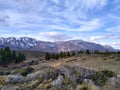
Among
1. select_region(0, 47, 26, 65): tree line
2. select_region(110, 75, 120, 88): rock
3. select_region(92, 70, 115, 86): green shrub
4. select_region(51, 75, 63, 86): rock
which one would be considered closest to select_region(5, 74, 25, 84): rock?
select_region(51, 75, 63, 86): rock

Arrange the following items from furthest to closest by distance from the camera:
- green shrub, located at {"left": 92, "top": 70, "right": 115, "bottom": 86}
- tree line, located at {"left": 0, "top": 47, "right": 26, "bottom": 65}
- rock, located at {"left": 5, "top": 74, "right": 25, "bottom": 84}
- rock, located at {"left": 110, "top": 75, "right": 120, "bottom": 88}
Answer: tree line, located at {"left": 0, "top": 47, "right": 26, "bottom": 65}
rock, located at {"left": 5, "top": 74, "right": 25, "bottom": 84}
green shrub, located at {"left": 92, "top": 70, "right": 115, "bottom": 86}
rock, located at {"left": 110, "top": 75, "right": 120, "bottom": 88}

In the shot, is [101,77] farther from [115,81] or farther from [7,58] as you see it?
[7,58]

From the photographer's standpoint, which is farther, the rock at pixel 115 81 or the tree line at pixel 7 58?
the tree line at pixel 7 58

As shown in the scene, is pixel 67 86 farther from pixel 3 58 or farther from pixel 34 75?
pixel 3 58

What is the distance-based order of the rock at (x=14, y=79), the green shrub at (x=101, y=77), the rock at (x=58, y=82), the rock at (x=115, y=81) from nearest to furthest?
the rock at (x=115, y=81), the green shrub at (x=101, y=77), the rock at (x=58, y=82), the rock at (x=14, y=79)

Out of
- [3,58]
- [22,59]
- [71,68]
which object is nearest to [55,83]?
[71,68]

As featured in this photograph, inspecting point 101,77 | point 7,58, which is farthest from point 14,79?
point 7,58

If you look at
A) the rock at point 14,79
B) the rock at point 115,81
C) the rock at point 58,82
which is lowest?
the rock at point 14,79

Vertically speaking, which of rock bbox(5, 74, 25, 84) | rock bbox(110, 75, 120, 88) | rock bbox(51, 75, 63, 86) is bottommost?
rock bbox(5, 74, 25, 84)

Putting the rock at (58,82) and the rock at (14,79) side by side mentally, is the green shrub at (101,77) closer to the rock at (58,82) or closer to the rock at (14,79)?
the rock at (58,82)

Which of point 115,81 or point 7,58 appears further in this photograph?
point 7,58

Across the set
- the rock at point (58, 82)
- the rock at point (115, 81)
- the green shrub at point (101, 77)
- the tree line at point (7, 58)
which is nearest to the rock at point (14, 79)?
the rock at point (58, 82)

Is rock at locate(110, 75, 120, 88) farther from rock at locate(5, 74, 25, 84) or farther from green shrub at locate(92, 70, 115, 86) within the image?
rock at locate(5, 74, 25, 84)

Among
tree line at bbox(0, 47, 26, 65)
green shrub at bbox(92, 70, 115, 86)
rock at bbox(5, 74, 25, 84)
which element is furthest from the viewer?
tree line at bbox(0, 47, 26, 65)
